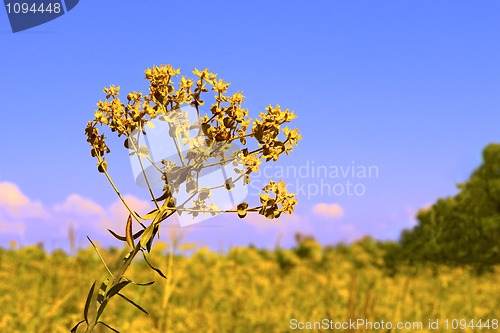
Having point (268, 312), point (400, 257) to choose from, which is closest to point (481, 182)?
point (400, 257)

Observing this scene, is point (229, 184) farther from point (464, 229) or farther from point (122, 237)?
point (464, 229)

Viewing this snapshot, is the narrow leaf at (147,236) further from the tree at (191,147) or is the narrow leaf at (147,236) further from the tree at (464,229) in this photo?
the tree at (464,229)

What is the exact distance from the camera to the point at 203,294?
24.6ft

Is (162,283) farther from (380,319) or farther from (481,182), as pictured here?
(481,182)

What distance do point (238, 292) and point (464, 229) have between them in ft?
16.5

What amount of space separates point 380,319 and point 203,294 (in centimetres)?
220

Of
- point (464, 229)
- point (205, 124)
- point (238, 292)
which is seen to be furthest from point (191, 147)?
point (464, 229)

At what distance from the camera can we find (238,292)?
24.1ft

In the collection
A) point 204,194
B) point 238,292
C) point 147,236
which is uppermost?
point 204,194

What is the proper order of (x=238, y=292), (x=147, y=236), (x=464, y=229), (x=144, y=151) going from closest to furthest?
(x=147, y=236), (x=144, y=151), (x=238, y=292), (x=464, y=229)

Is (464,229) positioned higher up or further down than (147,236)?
higher up

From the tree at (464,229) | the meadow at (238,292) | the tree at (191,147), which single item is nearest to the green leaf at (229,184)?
the tree at (191,147)

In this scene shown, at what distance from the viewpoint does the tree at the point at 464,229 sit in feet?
34.0

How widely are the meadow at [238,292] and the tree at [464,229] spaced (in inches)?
14.5
